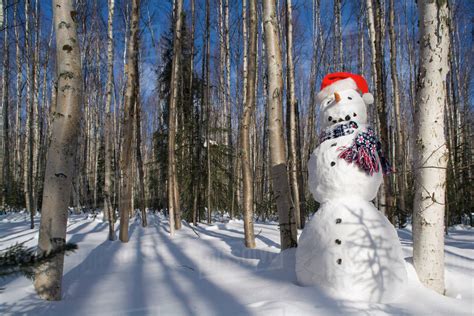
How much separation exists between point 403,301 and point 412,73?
48.0ft

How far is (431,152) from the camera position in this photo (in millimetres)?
3020

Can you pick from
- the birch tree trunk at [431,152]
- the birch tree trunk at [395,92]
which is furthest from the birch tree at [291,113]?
the birch tree trunk at [431,152]

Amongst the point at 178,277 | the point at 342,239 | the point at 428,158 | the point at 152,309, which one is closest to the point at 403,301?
the point at 342,239

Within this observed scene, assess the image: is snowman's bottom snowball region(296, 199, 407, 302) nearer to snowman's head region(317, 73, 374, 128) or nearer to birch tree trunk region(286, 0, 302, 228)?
snowman's head region(317, 73, 374, 128)

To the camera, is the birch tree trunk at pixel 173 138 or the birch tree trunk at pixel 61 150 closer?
the birch tree trunk at pixel 61 150

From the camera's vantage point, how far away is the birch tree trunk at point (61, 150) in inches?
116

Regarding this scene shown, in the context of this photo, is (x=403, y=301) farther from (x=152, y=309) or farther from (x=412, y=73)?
(x=412, y=73)

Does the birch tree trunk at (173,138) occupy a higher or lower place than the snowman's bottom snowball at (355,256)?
higher

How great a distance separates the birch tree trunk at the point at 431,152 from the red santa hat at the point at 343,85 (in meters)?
0.52

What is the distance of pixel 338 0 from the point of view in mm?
10180

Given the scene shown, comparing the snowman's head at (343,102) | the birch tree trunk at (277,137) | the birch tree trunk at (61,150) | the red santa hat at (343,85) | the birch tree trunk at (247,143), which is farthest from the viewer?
the birch tree trunk at (247,143)

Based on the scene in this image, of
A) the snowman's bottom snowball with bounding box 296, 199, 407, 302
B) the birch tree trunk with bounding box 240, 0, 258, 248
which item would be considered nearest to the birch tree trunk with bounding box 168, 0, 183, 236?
the birch tree trunk with bounding box 240, 0, 258, 248

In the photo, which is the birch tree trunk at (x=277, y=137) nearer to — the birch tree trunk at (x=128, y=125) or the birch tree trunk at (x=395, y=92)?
the birch tree trunk at (x=128, y=125)

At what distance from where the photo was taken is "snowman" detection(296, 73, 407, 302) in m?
2.70
